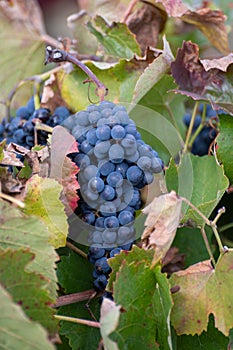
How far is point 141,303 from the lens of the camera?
23.3 inches

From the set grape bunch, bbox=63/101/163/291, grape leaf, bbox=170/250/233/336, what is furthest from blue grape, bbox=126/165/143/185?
grape leaf, bbox=170/250/233/336

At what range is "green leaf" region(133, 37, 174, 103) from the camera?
0.76 metres

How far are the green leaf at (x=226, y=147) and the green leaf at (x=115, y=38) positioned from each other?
0.75 feet

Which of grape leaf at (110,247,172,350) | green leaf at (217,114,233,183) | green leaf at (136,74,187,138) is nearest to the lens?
grape leaf at (110,247,172,350)

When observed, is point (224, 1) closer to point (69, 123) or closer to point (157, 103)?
point (157, 103)

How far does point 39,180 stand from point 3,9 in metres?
0.57

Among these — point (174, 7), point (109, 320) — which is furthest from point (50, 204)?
point (174, 7)

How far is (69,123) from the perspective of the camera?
734 mm

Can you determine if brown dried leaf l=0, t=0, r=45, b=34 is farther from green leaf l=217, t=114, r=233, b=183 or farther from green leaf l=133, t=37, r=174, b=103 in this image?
green leaf l=217, t=114, r=233, b=183

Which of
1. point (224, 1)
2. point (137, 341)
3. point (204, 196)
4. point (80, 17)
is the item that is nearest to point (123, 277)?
point (137, 341)

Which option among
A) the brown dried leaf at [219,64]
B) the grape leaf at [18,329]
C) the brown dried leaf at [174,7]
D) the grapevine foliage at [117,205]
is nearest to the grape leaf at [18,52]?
the grapevine foliage at [117,205]

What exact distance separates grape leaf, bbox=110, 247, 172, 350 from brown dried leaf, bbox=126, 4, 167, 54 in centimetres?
48

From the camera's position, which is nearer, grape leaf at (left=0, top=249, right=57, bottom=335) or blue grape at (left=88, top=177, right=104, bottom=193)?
grape leaf at (left=0, top=249, right=57, bottom=335)

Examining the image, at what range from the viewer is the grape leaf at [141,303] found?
1.87ft
